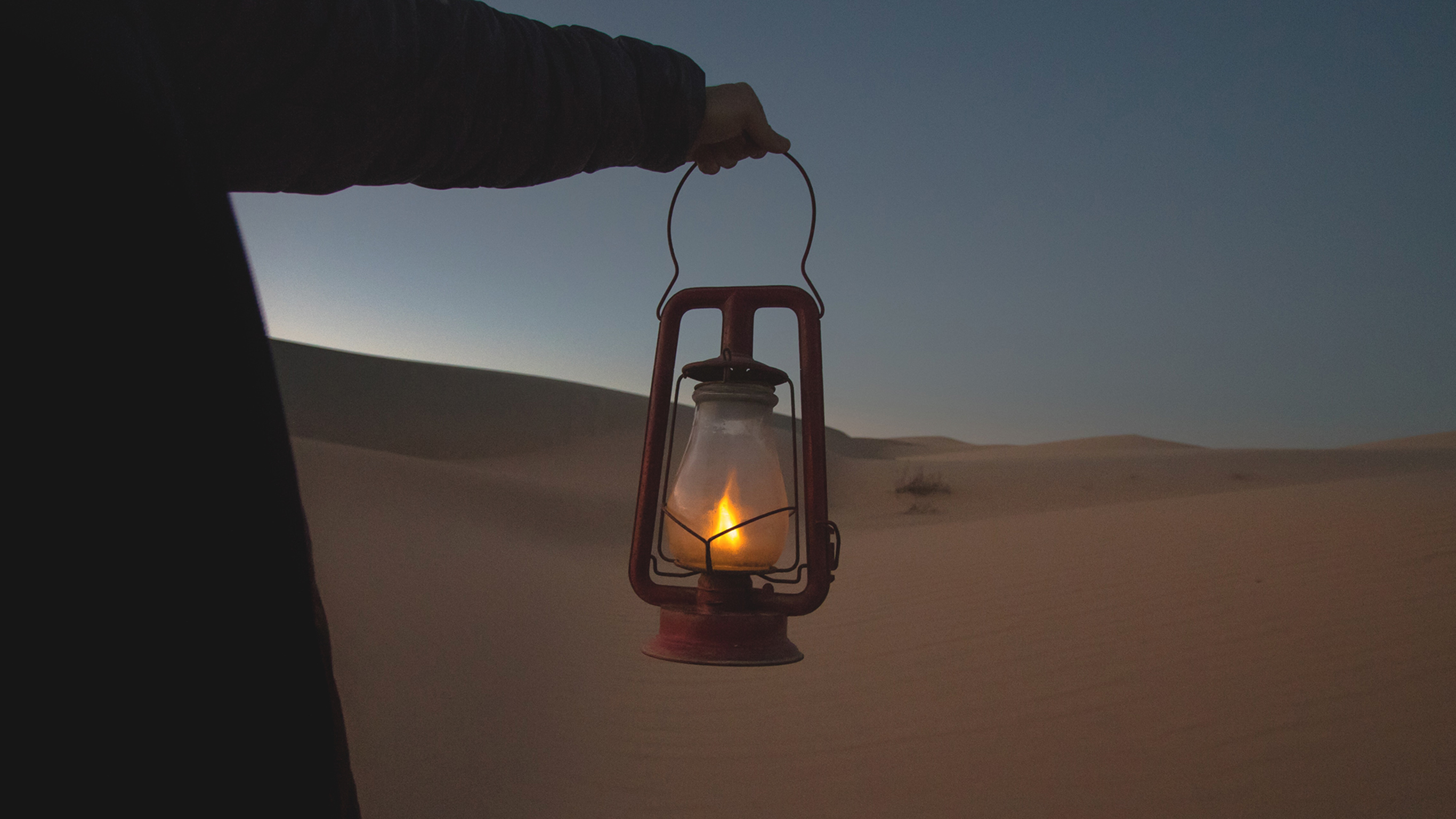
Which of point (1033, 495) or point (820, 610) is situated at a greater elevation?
point (1033, 495)

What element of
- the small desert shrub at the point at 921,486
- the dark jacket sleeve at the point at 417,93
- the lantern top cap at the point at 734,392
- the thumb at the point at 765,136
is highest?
the small desert shrub at the point at 921,486

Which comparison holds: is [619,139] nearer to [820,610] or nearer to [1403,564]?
[820,610]

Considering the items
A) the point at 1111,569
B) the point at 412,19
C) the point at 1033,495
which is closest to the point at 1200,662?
the point at 1111,569

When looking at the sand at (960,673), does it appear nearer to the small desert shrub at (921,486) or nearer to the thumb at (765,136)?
the thumb at (765,136)

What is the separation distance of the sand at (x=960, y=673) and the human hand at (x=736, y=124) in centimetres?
299

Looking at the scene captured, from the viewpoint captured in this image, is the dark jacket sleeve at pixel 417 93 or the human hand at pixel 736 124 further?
the human hand at pixel 736 124

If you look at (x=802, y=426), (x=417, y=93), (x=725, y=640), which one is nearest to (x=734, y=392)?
(x=802, y=426)

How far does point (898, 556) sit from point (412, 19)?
8853 millimetres

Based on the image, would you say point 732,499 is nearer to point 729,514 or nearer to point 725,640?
point 729,514

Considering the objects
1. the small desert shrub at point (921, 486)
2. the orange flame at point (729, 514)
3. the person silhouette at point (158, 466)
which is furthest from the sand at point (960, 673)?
the small desert shrub at point (921, 486)

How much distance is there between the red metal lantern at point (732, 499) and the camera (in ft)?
4.27

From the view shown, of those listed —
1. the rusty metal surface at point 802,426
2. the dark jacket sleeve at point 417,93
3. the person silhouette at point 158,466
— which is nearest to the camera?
the person silhouette at point 158,466

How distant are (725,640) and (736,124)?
852 millimetres

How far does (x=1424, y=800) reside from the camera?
135 inches
